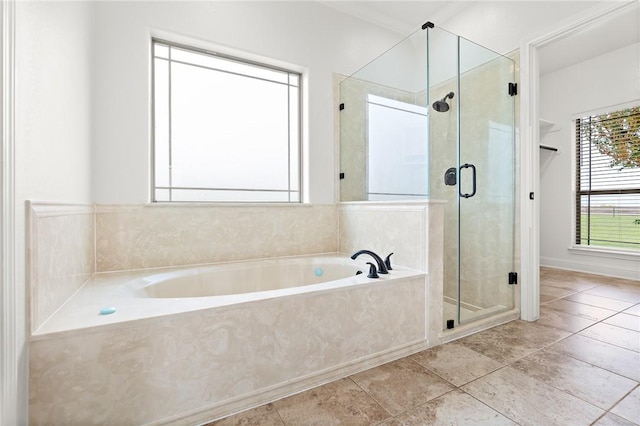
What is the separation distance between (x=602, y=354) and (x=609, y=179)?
3051mm

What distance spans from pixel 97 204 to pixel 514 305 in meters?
3.02

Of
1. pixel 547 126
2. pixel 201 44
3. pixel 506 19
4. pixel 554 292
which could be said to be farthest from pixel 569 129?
pixel 201 44

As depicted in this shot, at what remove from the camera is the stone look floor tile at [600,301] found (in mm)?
2463

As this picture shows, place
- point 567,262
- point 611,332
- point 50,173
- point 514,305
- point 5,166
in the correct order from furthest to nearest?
point 567,262, point 514,305, point 611,332, point 50,173, point 5,166

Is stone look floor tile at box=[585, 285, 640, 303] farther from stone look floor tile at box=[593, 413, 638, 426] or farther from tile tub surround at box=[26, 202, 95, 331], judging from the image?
tile tub surround at box=[26, 202, 95, 331]

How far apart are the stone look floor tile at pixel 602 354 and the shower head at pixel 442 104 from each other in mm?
1685

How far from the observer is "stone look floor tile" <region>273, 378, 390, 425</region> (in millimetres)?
1182

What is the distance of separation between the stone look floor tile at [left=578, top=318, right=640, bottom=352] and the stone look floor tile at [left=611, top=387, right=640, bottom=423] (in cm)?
62

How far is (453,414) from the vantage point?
120 cm

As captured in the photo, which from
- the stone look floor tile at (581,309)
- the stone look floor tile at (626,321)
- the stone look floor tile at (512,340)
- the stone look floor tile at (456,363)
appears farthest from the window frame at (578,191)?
the stone look floor tile at (456,363)

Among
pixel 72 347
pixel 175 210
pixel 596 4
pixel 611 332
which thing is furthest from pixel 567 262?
pixel 72 347

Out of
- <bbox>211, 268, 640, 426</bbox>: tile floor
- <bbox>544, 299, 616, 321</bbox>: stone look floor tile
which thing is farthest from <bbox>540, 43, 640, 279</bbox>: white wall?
<bbox>211, 268, 640, 426</bbox>: tile floor

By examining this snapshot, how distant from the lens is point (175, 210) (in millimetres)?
2027

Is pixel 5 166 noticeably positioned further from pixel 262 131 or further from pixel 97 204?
pixel 262 131
